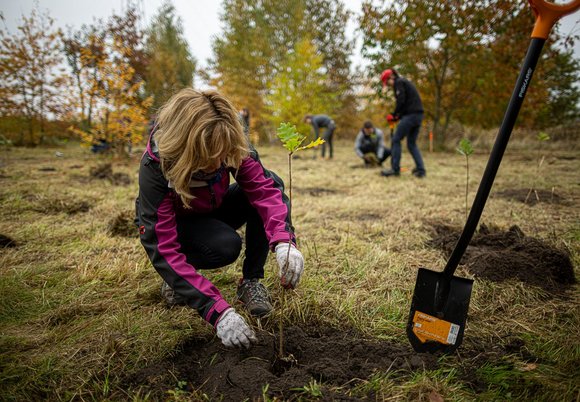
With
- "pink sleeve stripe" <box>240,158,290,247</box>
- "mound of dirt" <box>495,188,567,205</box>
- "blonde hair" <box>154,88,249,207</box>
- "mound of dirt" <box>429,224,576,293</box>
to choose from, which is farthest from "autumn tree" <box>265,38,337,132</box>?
"blonde hair" <box>154,88,249,207</box>

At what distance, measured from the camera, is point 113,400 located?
126 cm

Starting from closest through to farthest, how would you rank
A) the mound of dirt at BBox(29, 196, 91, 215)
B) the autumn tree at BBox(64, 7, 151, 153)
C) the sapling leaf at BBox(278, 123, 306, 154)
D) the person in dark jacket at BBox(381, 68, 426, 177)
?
the sapling leaf at BBox(278, 123, 306, 154) < the mound of dirt at BBox(29, 196, 91, 215) < the person in dark jacket at BBox(381, 68, 426, 177) < the autumn tree at BBox(64, 7, 151, 153)

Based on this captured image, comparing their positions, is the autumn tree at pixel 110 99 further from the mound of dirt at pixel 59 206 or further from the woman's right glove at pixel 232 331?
the woman's right glove at pixel 232 331

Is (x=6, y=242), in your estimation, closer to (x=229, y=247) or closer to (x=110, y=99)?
(x=229, y=247)

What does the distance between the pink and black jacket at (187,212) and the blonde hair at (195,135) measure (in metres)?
0.11

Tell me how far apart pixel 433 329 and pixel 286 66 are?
15904mm

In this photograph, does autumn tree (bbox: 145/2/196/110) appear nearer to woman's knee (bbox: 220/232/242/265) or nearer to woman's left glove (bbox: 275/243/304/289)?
woman's knee (bbox: 220/232/242/265)

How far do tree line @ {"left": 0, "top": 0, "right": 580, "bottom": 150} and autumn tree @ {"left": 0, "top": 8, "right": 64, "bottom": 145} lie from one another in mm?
34

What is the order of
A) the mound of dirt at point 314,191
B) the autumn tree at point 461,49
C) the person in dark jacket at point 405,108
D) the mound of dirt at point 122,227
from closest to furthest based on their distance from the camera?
the mound of dirt at point 122,227
the mound of dirt at point 314,191
the person in dark jacket at point 405,108
the autumn tree at point 461,49

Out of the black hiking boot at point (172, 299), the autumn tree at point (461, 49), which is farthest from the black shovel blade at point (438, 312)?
the autumn tree at point (461, 49)

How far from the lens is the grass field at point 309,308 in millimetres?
1288

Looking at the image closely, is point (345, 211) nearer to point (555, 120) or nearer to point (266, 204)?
point (266, 204)

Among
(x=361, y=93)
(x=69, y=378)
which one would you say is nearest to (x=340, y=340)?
(x=69, y=378)

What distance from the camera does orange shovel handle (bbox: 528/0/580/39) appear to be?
1.28 metres
